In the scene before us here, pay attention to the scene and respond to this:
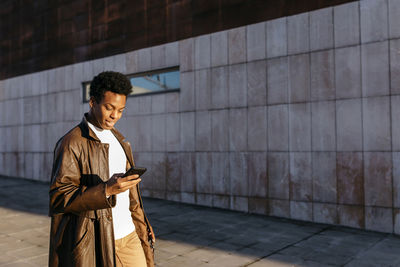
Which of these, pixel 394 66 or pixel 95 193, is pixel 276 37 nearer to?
pixel 394 66

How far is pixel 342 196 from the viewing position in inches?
324

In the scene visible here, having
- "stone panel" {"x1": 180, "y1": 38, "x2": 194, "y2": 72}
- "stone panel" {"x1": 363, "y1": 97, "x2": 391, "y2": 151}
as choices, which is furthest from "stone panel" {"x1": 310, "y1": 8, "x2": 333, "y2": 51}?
"stone panel" {"x1": 180, "y1": 38, "x2": 194, "y2": 72}

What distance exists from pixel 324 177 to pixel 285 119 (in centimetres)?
167

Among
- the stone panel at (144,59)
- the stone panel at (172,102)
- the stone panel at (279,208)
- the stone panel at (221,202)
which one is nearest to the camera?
the stone panel at (279,208)

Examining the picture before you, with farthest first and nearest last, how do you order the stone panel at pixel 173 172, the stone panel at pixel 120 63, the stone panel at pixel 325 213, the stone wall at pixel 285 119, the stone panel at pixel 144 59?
the stone panel at pixel 120 63 < the stone panel at pixel 144 59 < the stone panel at pixel 173 172 < the stone panel at pixel 325 213 < the stone wall at pixel 285 119

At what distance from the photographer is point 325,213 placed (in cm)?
842

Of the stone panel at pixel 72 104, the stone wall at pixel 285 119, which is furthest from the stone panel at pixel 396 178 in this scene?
the stone panel at pixel 72 104

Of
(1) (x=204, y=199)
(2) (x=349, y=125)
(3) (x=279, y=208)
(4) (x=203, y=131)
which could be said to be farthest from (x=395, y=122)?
(1) (x=204, y=199)

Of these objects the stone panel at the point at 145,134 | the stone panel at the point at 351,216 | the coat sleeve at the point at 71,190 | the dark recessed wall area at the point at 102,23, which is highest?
the dark recessed wall area at the point at 102,23

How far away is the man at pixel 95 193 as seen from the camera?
2406 millimetres

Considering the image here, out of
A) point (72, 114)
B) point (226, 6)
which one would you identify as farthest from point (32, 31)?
point (226, 6)

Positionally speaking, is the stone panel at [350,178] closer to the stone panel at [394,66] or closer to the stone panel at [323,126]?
the stone panel at [323,126]

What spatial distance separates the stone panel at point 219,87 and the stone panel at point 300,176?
94.7 inches

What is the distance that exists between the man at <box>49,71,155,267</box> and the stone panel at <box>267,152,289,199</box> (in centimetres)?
651
